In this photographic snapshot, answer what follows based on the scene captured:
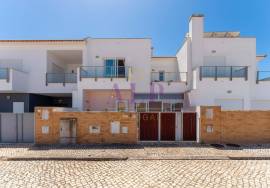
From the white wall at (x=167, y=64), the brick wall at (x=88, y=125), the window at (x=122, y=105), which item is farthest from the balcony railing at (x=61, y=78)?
the white wall at (x=167, y=64)

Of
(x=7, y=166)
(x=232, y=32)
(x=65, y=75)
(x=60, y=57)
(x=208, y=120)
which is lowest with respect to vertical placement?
(x=7, y=166)

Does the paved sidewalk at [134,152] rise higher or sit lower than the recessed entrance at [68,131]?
lower

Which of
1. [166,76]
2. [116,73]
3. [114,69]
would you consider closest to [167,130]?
[116,73]

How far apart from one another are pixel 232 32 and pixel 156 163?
17.1m

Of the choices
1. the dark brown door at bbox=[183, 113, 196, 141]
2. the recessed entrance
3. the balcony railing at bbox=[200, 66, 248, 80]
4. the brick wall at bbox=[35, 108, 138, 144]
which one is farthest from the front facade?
the brick wall at bbox=[35, 108, 138, 144]

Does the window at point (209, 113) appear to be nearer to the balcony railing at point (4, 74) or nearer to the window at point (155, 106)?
the window at point (155, 106)

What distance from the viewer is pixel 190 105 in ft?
53.6

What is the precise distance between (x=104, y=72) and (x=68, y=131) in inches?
240

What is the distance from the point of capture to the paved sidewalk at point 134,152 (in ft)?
30.7

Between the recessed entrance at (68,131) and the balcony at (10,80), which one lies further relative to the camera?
the balcony at (10,80)

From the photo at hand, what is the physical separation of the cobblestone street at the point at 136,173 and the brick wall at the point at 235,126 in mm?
3401

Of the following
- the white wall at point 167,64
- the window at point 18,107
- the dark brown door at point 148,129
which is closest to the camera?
the dark brown door at point 148,129

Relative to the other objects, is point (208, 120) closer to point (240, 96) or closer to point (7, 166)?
point (240, 96)

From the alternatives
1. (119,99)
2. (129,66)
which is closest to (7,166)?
(119,99)
